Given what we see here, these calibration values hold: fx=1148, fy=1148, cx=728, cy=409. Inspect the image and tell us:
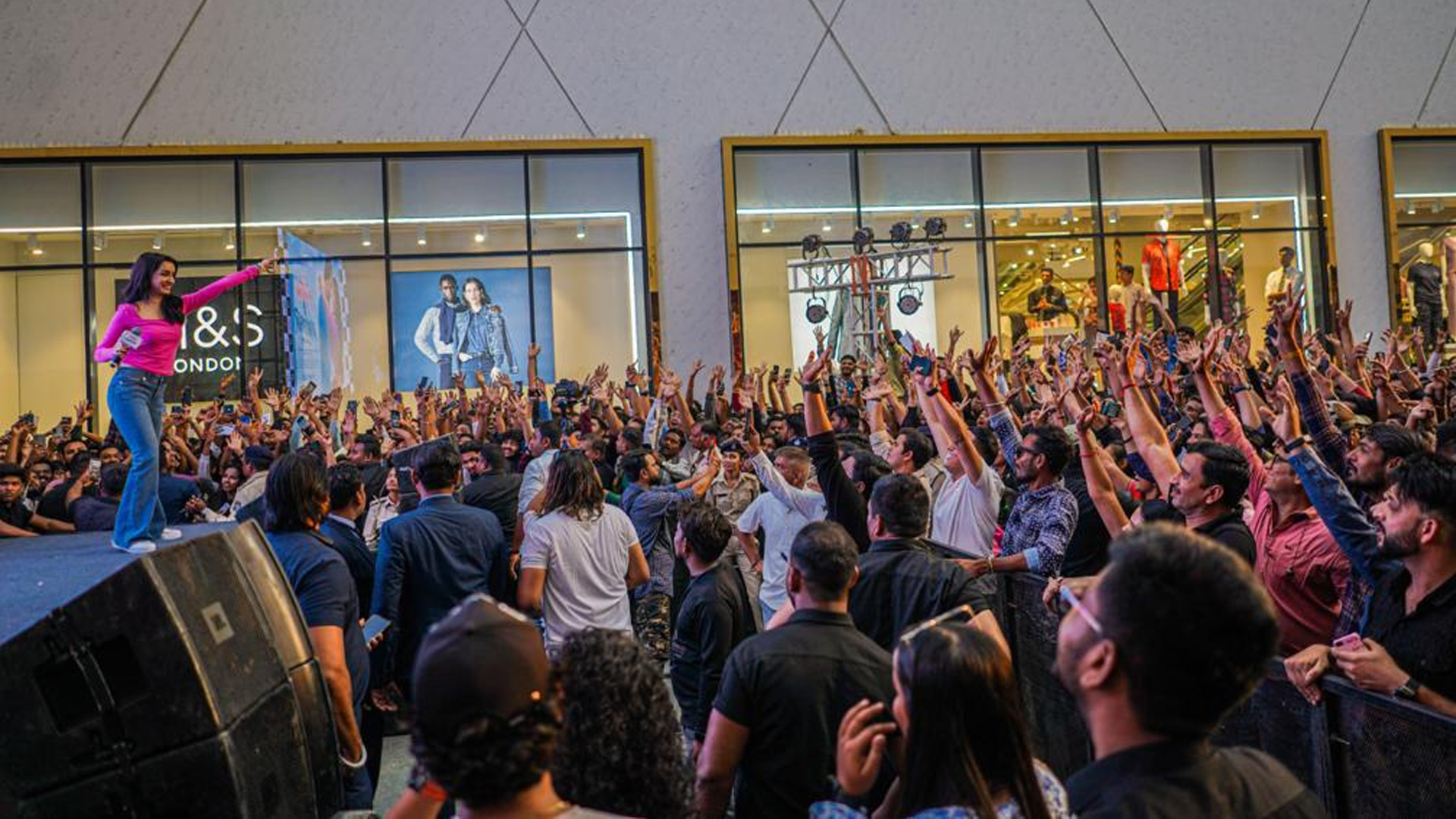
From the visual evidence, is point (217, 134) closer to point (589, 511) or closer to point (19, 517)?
point (19, 517)

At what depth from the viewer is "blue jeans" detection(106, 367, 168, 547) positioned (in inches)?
239

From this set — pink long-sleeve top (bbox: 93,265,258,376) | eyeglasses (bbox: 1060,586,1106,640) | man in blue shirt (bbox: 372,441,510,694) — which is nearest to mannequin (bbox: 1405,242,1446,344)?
man in blue shirt (bbox: 372,441,510,694)

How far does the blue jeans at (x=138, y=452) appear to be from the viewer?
19.9ft

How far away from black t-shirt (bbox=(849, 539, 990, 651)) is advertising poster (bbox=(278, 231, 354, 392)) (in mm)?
14958

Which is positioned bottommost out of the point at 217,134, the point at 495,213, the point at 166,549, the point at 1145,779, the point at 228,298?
the point at 1145,779

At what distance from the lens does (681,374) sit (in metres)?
18.2

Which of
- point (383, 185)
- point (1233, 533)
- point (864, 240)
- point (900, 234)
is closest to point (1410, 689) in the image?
point (1233, 533)

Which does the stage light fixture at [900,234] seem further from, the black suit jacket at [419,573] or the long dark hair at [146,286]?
the black suit jacket at [419,573]

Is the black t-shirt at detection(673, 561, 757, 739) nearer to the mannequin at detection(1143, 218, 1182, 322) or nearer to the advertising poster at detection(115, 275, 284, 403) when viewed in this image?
the advertising poster at detection(115, 275, 284, 403)

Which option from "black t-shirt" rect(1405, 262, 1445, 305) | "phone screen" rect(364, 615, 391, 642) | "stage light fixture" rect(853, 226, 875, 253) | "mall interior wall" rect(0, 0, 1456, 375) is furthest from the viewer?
"black t-shirt" rect(1405, 262, 1445, 305)

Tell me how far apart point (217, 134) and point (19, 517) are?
10.5m

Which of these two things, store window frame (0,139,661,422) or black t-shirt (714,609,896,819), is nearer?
black t-shirt (714,609,896,819)

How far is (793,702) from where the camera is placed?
3.30 m

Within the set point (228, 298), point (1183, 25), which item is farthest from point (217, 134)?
point (1183, 25)
